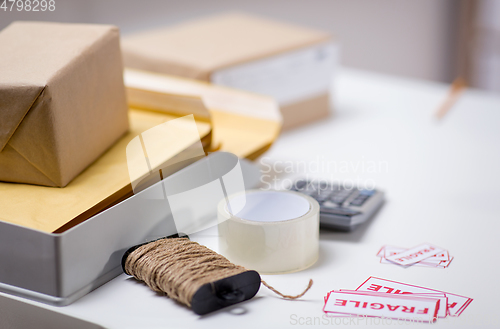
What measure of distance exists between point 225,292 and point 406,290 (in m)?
0.15

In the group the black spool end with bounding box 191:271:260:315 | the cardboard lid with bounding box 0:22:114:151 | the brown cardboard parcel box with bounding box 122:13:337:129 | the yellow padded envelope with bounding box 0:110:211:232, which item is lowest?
the black spool end with bounding box 191:271:260:315

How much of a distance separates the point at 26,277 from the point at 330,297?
0.24 m

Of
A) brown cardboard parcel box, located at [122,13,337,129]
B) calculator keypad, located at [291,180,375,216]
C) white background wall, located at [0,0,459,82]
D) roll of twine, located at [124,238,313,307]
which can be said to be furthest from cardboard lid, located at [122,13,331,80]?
roll of twine, located at [124,238,313,307]

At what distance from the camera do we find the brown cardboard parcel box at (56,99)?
1.45ft

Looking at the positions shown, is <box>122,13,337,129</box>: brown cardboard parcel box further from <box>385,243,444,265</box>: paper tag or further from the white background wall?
<box>385,243,444,265</box>: paper tag

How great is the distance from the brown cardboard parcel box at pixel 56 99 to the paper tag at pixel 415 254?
1.04 ft

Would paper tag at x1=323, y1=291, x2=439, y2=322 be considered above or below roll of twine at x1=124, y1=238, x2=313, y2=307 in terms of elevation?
below

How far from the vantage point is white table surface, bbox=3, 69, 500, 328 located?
39 centimetres

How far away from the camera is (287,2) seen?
1.35 meters

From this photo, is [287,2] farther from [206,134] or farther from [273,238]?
[273,238]

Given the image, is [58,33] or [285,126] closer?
[58,33]

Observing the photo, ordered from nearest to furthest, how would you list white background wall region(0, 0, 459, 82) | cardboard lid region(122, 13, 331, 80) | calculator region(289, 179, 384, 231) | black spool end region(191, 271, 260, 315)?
black spool end region(191, 271, 260, 315) → calculator region(289, 179, 384, 231) → cardboard lid region(122, 13, 331, 80) → white background wall region(0, 0, 459, 82)

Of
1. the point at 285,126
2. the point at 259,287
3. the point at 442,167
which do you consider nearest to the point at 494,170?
the point at 442,167

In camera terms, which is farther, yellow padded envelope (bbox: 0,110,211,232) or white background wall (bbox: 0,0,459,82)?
→ white background wall (bbox: 0,0,459,82)
